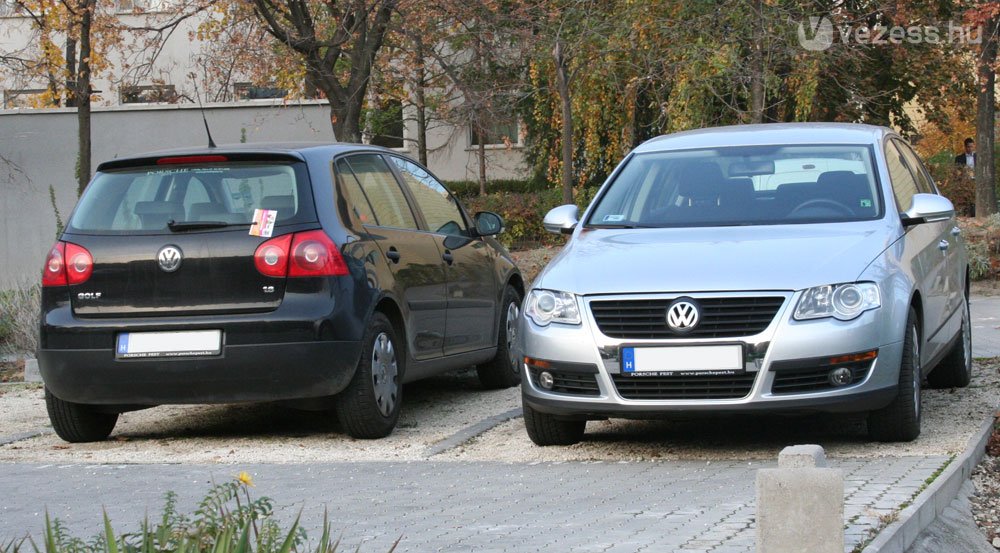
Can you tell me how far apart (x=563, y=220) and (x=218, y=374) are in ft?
7.00

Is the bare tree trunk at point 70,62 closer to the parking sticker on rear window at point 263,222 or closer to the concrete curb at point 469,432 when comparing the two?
the concrete curb at point 469,432

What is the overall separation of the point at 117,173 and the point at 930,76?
26.7 m

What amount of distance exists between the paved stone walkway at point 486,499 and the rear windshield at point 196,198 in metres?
1.39

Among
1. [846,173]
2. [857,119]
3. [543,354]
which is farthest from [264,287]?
[857,119]

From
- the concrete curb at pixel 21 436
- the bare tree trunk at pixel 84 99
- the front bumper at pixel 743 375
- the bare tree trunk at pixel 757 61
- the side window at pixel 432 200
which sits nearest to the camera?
the front bumper at pixel 743 375

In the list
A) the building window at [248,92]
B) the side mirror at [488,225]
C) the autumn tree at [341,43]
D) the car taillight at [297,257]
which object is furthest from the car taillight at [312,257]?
the building window at [248,92]

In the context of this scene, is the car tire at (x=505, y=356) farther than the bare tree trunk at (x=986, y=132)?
No

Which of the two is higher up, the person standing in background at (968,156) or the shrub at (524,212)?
the person standing in background at (968,156)

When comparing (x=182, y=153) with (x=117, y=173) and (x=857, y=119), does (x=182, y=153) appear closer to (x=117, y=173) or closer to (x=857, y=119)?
(x=117, y=173)

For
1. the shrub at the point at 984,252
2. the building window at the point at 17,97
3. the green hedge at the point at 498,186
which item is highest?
the building window at the point at 17,97

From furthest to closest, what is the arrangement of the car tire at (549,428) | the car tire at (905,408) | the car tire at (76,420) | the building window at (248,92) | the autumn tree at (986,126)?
the building window at (248,92), the autumn tree at (986,126), the car tire at (76,420), the car tire at (549,428), the car tire at (905,408)

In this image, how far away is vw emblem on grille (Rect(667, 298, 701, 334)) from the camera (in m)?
6.72

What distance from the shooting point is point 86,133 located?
19.5 metres

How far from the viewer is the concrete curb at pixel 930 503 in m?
4.78
